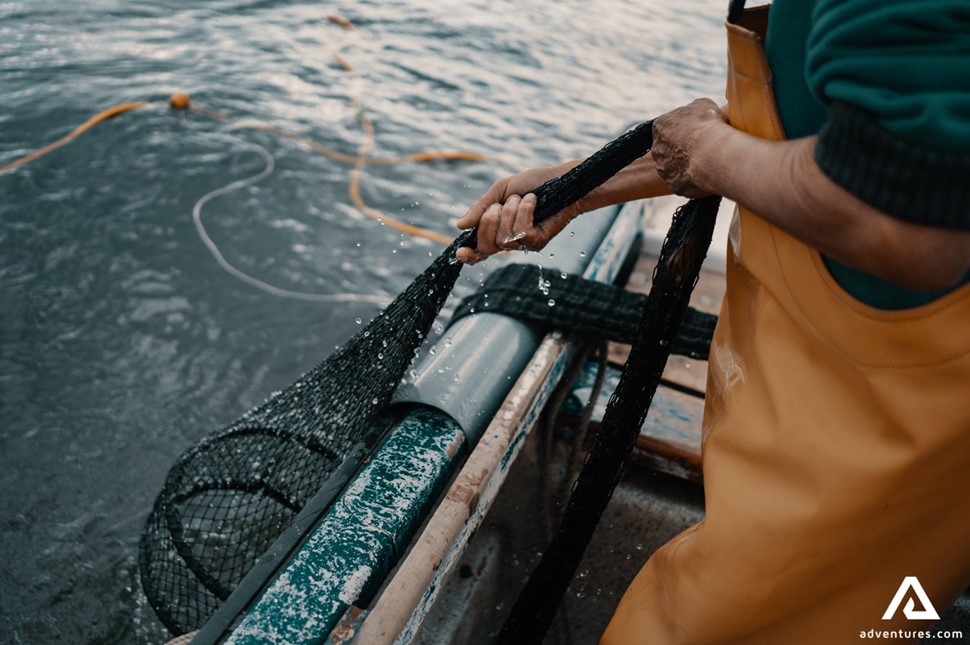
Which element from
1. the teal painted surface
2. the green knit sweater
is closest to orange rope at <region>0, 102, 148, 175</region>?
the teal painted surface

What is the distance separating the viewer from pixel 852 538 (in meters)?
1.27

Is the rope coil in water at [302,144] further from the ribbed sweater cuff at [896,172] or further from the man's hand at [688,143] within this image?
the ribbed sweater cuff at [896,172]

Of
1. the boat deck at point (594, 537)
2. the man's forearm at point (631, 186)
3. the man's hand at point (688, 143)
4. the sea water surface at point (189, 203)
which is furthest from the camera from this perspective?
the sea water surface at point (189, 203)

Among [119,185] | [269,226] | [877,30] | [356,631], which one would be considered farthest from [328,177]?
[877,30]

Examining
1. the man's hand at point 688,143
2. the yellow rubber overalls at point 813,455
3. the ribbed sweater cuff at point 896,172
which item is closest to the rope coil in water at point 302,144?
the man's hand at point 688,143

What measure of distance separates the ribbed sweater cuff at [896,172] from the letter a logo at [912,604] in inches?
29.2

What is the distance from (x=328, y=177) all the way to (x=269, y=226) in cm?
90

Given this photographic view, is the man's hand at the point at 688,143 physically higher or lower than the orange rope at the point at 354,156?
Answer: higher

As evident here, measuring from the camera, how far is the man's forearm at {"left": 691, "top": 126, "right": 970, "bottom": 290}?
0.99 metres

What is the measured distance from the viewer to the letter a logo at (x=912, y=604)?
4.49 ft

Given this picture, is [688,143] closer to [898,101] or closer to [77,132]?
[898,101]

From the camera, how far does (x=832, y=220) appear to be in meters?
1.05

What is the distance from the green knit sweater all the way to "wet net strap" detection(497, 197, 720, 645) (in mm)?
574

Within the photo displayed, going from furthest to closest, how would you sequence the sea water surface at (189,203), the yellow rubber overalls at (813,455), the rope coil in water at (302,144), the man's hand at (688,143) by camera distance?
the rope coil in water at (302,144) < the sea water surface at (189,203) < the man's hand at (688,143) < the yellow rubber overalls at (813,455)
